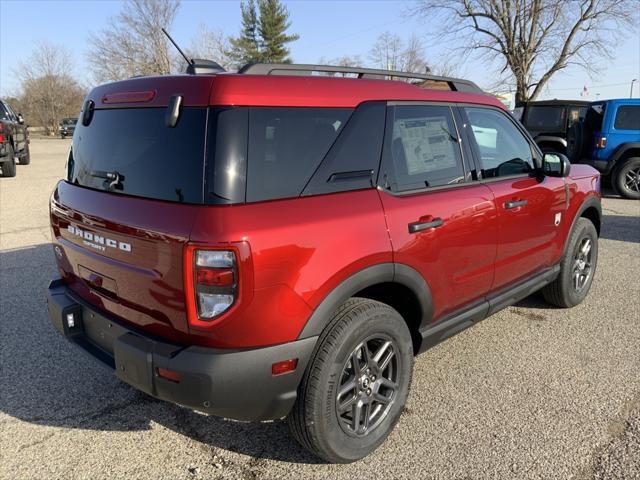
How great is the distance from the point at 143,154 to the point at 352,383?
4.80ft

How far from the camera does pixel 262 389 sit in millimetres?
2088

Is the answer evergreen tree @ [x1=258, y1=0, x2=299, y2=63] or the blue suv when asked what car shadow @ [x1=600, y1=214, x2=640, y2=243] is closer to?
the blue suv

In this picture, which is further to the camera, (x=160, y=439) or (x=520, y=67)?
(x=520, y=67)

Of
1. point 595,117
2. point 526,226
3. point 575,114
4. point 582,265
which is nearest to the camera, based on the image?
point 526,226

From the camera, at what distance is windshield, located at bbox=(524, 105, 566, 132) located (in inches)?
473

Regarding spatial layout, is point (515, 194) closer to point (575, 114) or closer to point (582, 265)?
point (582, 265)

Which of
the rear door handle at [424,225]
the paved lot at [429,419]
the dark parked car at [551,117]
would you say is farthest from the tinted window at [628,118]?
the rear door handle at [424,225]

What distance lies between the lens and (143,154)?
229cm

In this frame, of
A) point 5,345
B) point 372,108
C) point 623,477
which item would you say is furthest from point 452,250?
point 5,345

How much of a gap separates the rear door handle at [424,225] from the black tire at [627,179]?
927 centimetres

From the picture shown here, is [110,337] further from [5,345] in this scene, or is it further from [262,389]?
[5,345]

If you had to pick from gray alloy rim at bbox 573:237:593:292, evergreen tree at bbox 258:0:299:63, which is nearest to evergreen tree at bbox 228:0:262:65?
evergreen tree at bbox 258:0:299:63

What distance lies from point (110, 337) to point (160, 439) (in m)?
0.67

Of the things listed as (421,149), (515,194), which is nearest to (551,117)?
(515,194)
